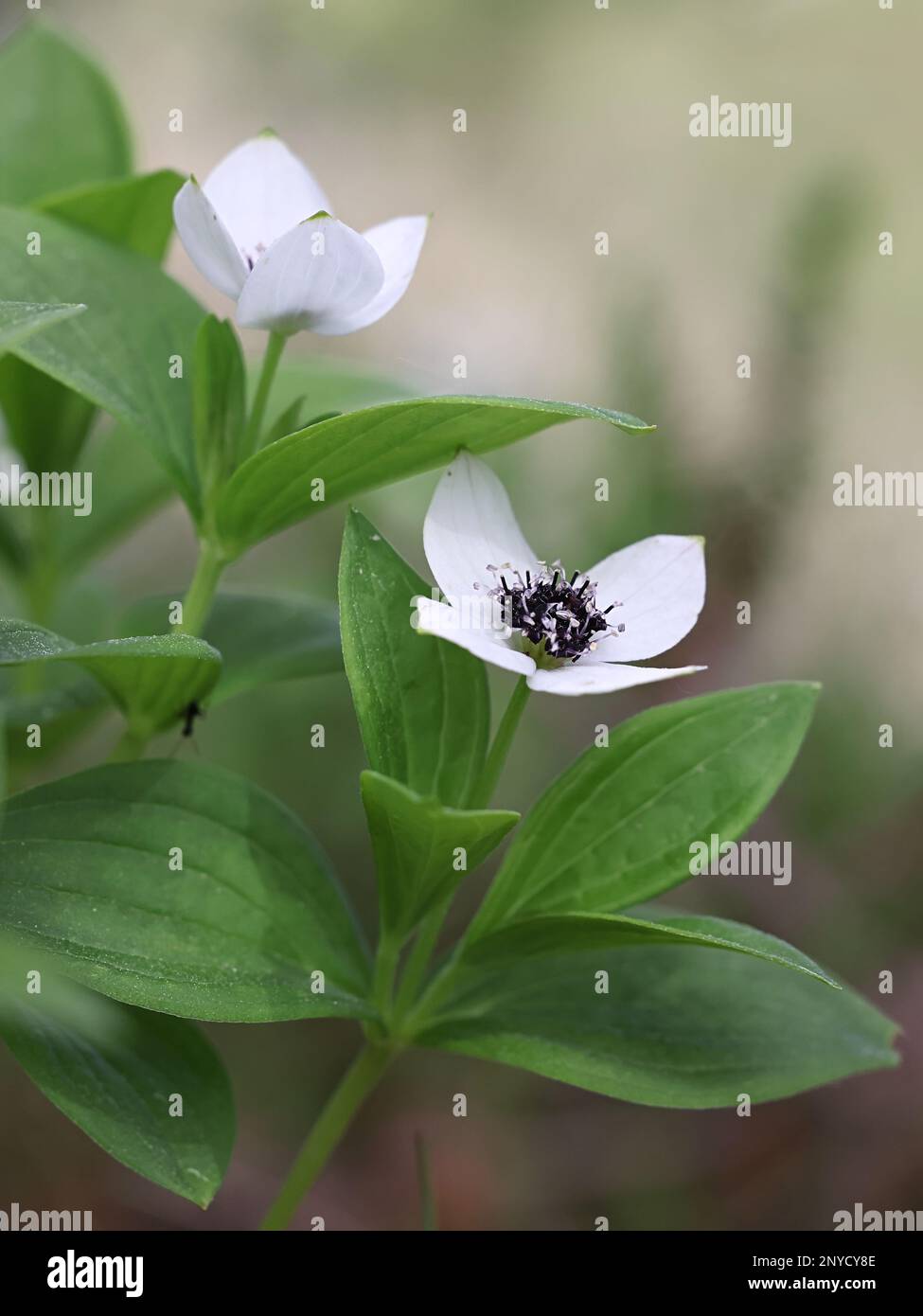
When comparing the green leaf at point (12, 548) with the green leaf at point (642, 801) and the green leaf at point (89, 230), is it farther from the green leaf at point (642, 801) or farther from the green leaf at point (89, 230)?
the green leaf at point (642, 801)

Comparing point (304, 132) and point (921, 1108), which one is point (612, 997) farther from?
point (304, 132)

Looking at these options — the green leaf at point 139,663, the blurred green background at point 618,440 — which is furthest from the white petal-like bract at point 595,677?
the blurred green background at point 618,440

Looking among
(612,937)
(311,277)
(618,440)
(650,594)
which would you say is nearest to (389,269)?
(311,277)

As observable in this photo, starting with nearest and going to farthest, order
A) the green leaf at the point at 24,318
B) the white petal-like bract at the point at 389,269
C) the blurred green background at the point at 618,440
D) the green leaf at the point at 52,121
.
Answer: the green leaf at the point at 24,318 < the white petal-like bract at the point at 389,269 < the green leaf at the point at 52,121 < the blurred green background at the point at 618,440

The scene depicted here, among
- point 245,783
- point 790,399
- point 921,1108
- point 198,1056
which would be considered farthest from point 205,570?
point 790,399

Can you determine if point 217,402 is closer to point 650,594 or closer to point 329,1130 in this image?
point 650,594
